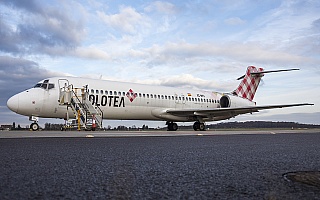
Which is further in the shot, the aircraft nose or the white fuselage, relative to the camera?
the white fuselage

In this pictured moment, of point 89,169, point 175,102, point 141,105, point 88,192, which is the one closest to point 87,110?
point 141,105

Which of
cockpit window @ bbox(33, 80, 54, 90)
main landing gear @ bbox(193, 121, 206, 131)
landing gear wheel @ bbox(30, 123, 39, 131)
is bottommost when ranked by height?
main landing gear @ bbox(193, 121, 206, 131)

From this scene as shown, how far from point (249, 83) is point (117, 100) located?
14032 millimetres

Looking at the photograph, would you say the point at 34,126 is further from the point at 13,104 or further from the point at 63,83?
the point at 63,83

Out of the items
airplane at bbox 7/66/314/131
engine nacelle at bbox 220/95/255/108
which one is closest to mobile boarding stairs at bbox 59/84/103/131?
airplane at bbox 7/66/314/131

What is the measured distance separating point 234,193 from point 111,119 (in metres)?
17.5

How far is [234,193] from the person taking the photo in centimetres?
193

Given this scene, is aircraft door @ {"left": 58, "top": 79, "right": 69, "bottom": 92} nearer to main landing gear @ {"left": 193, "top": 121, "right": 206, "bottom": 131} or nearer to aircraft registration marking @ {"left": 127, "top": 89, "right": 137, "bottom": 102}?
aircraft registration marking @ {"left": 127, "top": 89, "right": 137, "bottom": 102}

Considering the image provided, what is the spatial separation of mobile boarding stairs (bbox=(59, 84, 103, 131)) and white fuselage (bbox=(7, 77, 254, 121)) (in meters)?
0.25

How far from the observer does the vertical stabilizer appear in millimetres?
28453

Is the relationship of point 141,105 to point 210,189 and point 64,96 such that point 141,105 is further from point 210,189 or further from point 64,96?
point 210,189

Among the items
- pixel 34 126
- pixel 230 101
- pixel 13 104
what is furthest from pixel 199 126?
pixel 13 104

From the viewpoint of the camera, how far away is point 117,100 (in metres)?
18.8

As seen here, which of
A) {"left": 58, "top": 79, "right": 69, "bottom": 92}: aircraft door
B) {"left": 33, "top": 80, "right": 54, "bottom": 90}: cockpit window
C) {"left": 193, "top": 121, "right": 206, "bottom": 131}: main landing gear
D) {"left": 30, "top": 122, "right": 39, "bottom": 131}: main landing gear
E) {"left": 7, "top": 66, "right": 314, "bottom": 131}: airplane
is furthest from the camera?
{"left": 193, "top": 121, "right": 206, "bottom": 131}: main landing gear
